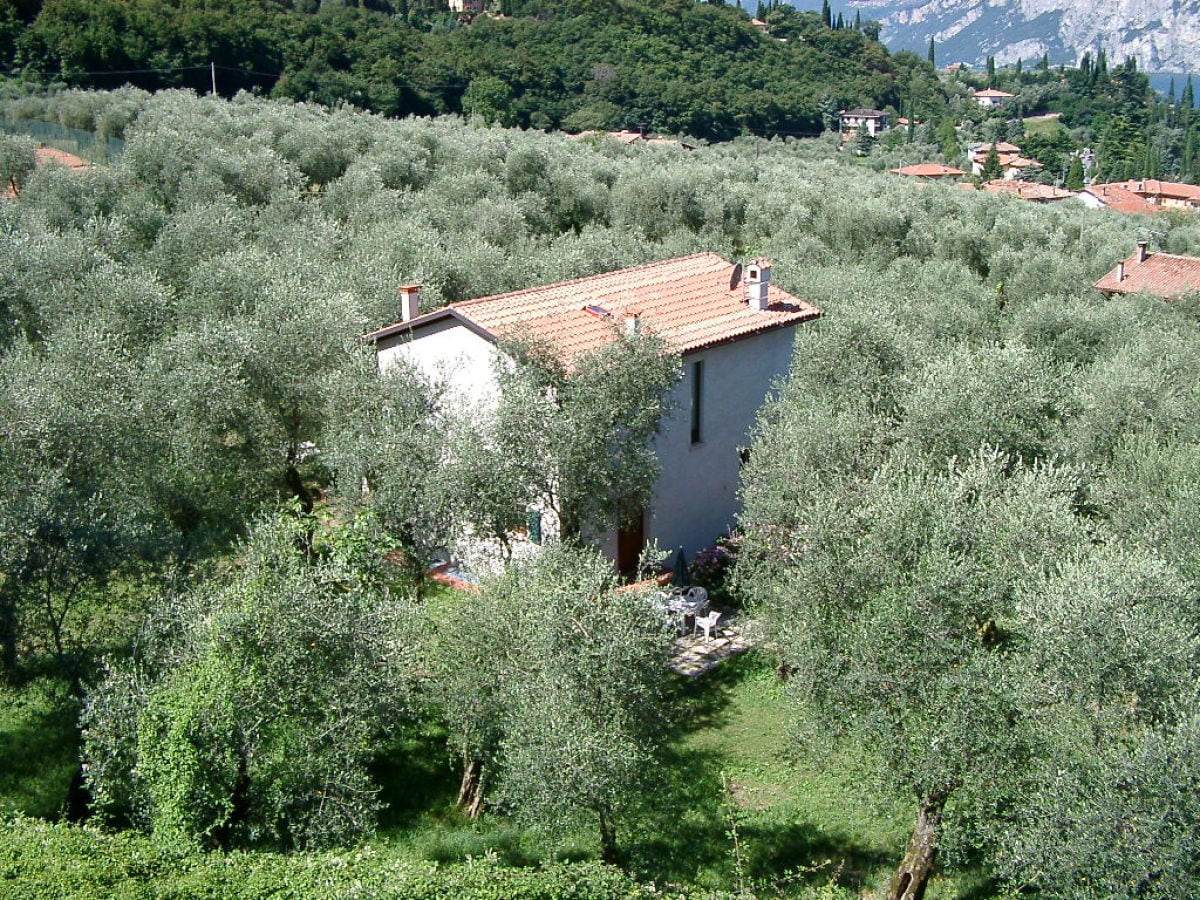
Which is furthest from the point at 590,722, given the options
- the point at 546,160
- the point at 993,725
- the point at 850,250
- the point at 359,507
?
the point at 546,160

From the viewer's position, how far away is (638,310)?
20.2 metres

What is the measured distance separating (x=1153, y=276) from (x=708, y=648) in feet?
87.1

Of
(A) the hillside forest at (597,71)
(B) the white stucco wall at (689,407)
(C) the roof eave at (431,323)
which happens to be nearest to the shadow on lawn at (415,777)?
(B) the white stucco wall at (689,407)

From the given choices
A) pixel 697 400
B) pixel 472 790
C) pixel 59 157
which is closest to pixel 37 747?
pixel 472 790

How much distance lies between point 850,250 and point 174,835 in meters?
32.6

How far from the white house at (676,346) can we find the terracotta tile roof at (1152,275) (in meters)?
18.5

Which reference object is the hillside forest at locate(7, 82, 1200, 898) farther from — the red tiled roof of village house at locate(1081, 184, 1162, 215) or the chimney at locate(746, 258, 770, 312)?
the red tiled roof of village house at locate(1081, 184, 1162, 215)

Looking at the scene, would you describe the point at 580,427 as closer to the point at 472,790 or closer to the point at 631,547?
the point at 631,547

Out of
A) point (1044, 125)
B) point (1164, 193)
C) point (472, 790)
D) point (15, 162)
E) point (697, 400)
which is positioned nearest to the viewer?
point (472, 790)

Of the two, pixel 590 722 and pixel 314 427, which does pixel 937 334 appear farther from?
pixel 590 722

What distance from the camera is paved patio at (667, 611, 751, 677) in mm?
17062

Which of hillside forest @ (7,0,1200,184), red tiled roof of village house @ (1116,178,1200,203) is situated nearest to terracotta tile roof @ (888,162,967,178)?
hillside forest @ (7,0,1200,184)

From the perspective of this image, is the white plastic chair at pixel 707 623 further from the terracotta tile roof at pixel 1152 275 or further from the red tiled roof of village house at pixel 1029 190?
the red tiled roof of village house at pixel 1029 190

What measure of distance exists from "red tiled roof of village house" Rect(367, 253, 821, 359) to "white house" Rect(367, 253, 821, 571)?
3 centimetres
